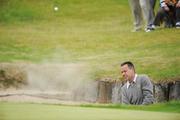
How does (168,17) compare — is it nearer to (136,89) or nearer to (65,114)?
(136,89)

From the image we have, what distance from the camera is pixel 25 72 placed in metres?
16.2

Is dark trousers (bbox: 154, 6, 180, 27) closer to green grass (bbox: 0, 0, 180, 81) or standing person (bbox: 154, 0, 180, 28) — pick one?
standing person (bbox: 154, 0, 180, 28)

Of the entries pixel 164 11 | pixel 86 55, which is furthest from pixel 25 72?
pixel 164 11

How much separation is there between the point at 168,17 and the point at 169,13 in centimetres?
35

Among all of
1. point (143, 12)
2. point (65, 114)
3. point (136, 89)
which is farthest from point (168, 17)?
point (65, 114)

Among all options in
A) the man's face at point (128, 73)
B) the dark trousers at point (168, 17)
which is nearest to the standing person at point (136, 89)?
the man's face at point (128, 73)

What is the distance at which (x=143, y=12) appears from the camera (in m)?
18.8

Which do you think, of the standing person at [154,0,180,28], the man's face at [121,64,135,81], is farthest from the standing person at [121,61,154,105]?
the standing person at [154,0,180,28]

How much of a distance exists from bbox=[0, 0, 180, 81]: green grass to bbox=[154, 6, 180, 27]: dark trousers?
23cm

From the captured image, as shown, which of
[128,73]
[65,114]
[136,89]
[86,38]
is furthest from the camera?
[86,38]

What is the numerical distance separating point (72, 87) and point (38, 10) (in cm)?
1469

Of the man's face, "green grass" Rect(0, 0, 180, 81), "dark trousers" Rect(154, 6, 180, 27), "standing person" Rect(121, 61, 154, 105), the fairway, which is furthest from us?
"dark trousers" Rect(154, 6, 180, 27)

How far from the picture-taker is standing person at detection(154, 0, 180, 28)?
57.8 ft

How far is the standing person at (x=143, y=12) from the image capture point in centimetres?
1845
